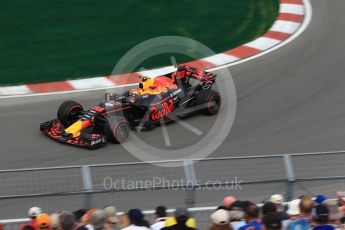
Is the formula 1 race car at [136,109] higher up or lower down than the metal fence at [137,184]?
higher up

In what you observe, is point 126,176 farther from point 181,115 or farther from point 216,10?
point 216,10

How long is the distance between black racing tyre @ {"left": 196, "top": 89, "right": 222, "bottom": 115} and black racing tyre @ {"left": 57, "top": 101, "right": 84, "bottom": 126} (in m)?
2.30

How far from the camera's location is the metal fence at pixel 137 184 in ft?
28.5

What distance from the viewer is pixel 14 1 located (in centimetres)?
1975

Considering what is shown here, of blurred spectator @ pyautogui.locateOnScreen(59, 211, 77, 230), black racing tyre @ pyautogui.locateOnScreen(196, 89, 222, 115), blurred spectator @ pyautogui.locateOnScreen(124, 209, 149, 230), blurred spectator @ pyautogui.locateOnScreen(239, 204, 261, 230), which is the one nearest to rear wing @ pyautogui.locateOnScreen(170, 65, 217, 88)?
black racing tyre @ pyautogui.locateOnScreen(196, 89, 222, 115)

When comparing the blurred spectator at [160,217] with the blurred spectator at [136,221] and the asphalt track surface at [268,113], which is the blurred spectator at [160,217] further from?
the asphalt track surface at [268,113]

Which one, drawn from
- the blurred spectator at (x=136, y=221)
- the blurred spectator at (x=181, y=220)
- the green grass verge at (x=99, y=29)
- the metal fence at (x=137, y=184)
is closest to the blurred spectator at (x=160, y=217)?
the blurred spectator at (x=136, y=221)

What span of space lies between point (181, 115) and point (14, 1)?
789cm

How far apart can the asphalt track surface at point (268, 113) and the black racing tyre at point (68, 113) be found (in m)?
0.51

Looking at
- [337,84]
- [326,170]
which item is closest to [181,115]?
[337,84]

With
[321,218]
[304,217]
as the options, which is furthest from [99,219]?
[321,218]

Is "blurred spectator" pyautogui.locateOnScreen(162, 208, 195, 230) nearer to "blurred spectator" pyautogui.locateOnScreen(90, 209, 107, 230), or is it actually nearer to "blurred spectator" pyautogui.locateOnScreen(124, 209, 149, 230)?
"blurred spectator" pyautogui.locateOnScreen(124, 209, 149, 230)

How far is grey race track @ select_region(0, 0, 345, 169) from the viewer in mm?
12695

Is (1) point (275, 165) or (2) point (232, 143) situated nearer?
(1) point (275, 165)
